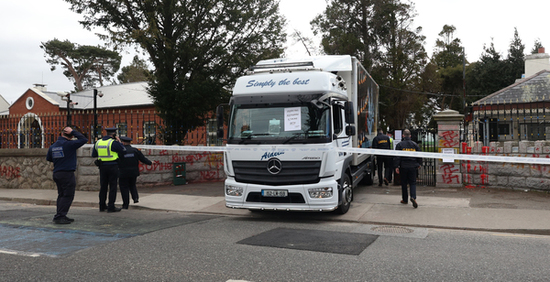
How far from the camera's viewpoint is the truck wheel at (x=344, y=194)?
8.38 meters

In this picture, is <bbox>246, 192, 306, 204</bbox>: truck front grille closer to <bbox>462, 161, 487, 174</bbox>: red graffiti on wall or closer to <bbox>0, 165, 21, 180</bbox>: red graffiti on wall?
<bbox>462, 161, 487, 174</bbox>: red graffiti on wall

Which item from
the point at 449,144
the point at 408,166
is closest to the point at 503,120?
the point at 449,144

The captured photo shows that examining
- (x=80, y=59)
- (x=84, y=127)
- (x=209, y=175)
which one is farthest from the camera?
(x=80, y=59)

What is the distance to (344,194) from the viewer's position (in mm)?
8562

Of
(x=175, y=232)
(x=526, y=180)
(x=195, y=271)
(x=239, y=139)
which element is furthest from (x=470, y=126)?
(x=195, y=271)

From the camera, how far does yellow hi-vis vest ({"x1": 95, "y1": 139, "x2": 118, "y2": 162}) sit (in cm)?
955

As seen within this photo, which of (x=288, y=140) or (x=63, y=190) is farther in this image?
(x=63, y=190)

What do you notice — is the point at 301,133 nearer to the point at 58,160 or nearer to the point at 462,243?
the point at 462,243

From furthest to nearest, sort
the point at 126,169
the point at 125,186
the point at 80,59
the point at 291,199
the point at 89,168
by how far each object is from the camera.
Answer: the point at 80,59
the point at 89,168
the point at 125,186
the point at 126,169
the point at 291,199

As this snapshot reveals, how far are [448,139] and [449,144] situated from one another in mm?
147

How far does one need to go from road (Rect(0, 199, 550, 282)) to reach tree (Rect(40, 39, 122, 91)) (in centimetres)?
5048

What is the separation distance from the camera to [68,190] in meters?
8.36

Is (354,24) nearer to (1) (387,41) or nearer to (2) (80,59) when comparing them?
(1) (387,41)

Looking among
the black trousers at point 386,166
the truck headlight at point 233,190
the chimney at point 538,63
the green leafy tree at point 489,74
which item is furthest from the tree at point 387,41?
the truck headlight at point 233,190
